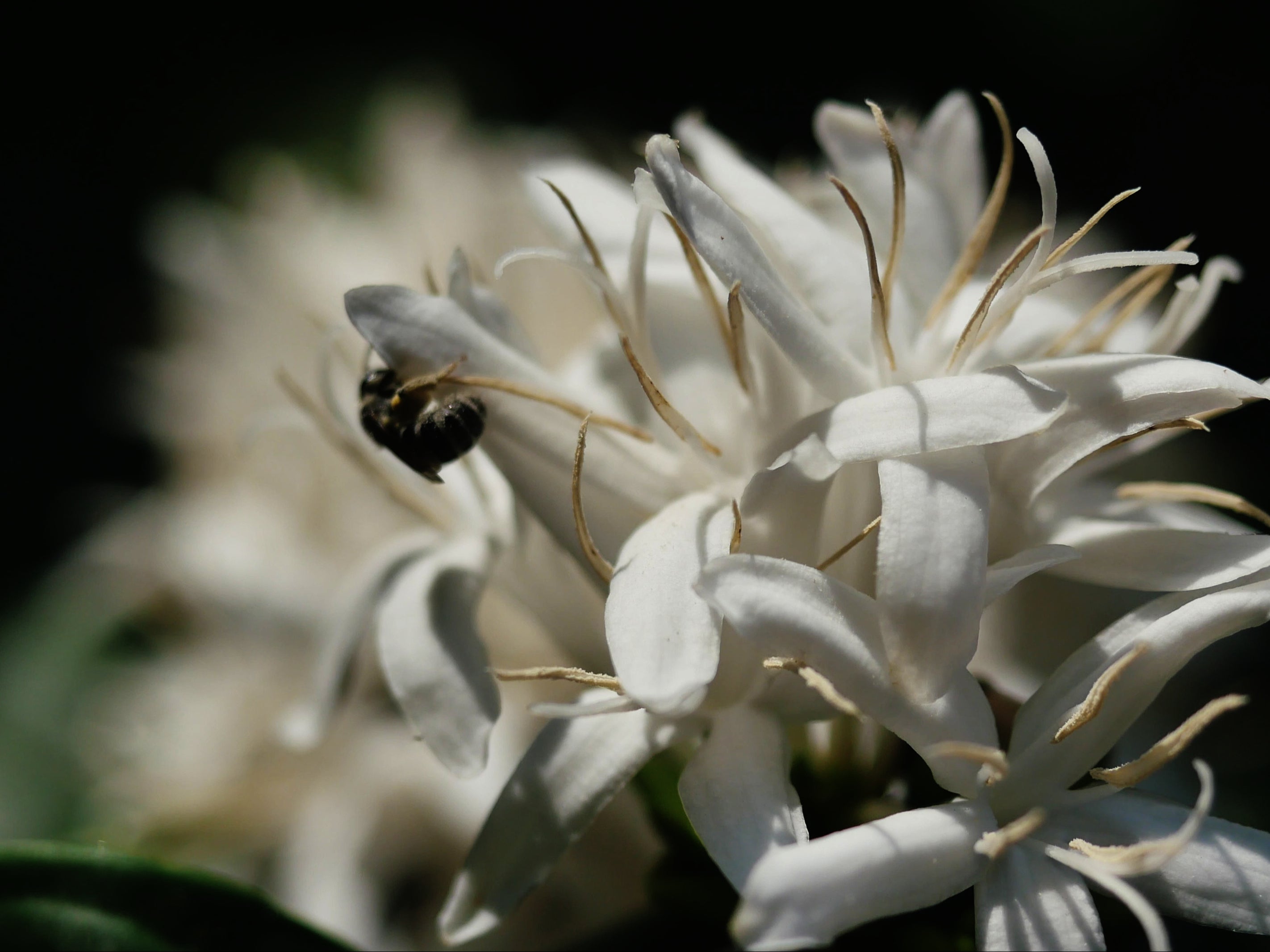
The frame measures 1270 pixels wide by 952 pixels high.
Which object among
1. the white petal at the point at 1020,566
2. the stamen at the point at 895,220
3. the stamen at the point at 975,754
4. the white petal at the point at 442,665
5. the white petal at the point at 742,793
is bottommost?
the white petal at the point at 442,665

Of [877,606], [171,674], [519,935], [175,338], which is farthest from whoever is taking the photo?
[175,338]

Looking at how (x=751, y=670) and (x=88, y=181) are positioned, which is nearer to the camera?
(x=751, y=670)

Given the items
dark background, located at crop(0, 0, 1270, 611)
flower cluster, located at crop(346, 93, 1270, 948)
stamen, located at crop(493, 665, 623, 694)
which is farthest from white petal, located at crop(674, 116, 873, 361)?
dark background, located at crop(0, 0, 1270, 611)

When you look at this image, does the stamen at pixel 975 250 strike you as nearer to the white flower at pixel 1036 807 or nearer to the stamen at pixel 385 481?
the white flower at pixel 1036 807

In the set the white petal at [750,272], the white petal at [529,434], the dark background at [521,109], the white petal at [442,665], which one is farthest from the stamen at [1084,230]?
the dark background at [521,109]

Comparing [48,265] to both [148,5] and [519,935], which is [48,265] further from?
[519,935]

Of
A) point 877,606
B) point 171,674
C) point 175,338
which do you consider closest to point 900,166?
point 877,606
